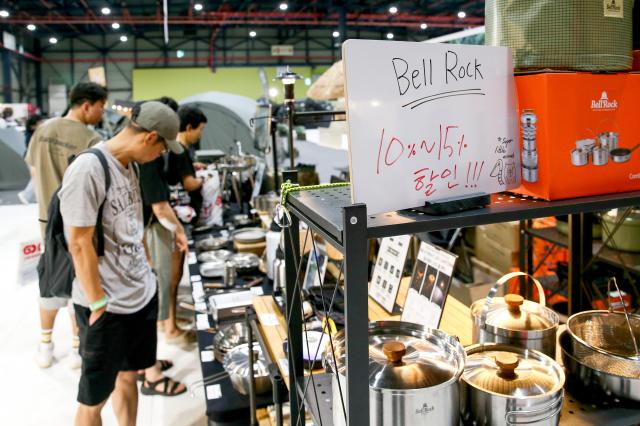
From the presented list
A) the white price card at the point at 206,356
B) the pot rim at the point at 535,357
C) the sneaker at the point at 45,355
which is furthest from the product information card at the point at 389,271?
the sneaker at the point at 45,355

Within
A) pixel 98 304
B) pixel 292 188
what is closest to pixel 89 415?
pixel 98 304

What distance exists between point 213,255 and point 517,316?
277 centimetres

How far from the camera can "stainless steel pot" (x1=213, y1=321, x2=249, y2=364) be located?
2535mm

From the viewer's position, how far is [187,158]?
399 centimetres

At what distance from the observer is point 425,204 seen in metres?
0.88

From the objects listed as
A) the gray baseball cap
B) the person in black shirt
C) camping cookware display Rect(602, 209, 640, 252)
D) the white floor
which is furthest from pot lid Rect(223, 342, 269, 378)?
camping cookware display Rect(602, 209, 640, 252)

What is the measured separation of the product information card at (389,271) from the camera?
1.93m

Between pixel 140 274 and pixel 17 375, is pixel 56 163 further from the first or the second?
pixel 140 274

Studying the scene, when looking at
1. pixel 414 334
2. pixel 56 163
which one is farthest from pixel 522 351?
pixel 56 163

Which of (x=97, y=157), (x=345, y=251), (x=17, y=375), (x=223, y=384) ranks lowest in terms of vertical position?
(x=17, y=375)

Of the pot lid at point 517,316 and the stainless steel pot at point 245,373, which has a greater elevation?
the pot lid at point 517,316

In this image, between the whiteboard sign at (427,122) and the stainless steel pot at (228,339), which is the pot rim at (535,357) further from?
the stainless steel pot at (228,339)

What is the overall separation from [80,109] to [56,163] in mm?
411

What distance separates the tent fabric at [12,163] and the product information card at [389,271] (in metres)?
11.8
